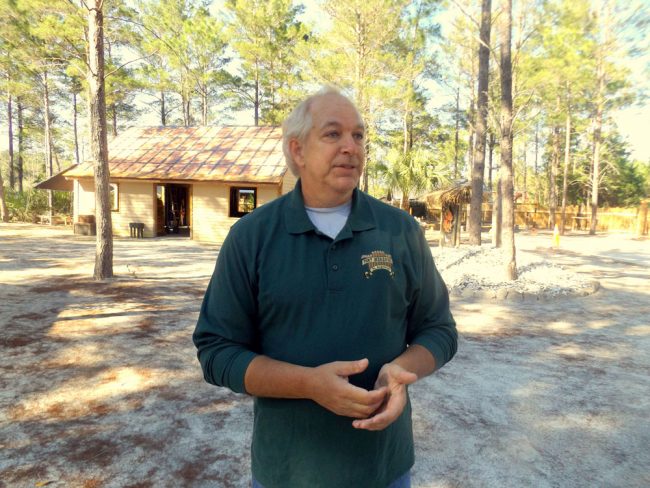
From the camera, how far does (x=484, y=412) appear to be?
158 inches

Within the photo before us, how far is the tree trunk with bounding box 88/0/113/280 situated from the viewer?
30.6 ft

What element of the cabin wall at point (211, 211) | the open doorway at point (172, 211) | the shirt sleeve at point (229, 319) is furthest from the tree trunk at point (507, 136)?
the open doorway at point (172, 211)

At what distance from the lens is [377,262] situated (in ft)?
4.73

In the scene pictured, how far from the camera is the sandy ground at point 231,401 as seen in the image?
10.2ft

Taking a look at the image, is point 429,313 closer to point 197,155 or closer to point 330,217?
point 330,217

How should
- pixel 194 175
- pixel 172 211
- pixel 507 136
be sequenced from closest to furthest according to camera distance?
pixel 507 136 → pixel 194 175 → pixel 172 211

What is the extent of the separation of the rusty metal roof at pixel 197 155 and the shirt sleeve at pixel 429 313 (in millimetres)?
15730

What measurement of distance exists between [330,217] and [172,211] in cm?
2324

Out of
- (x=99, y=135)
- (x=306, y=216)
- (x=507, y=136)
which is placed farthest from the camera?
(x=507, y=136)

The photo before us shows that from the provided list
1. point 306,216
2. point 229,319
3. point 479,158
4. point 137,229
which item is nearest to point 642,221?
point 479,158

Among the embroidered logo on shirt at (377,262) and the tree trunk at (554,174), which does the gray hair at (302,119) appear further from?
the tree trunk at (554,174)

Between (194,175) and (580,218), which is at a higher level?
(194,175)

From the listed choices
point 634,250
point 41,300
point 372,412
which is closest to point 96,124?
point 41,300

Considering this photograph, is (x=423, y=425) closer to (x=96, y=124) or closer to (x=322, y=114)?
(x=322, y=114)
